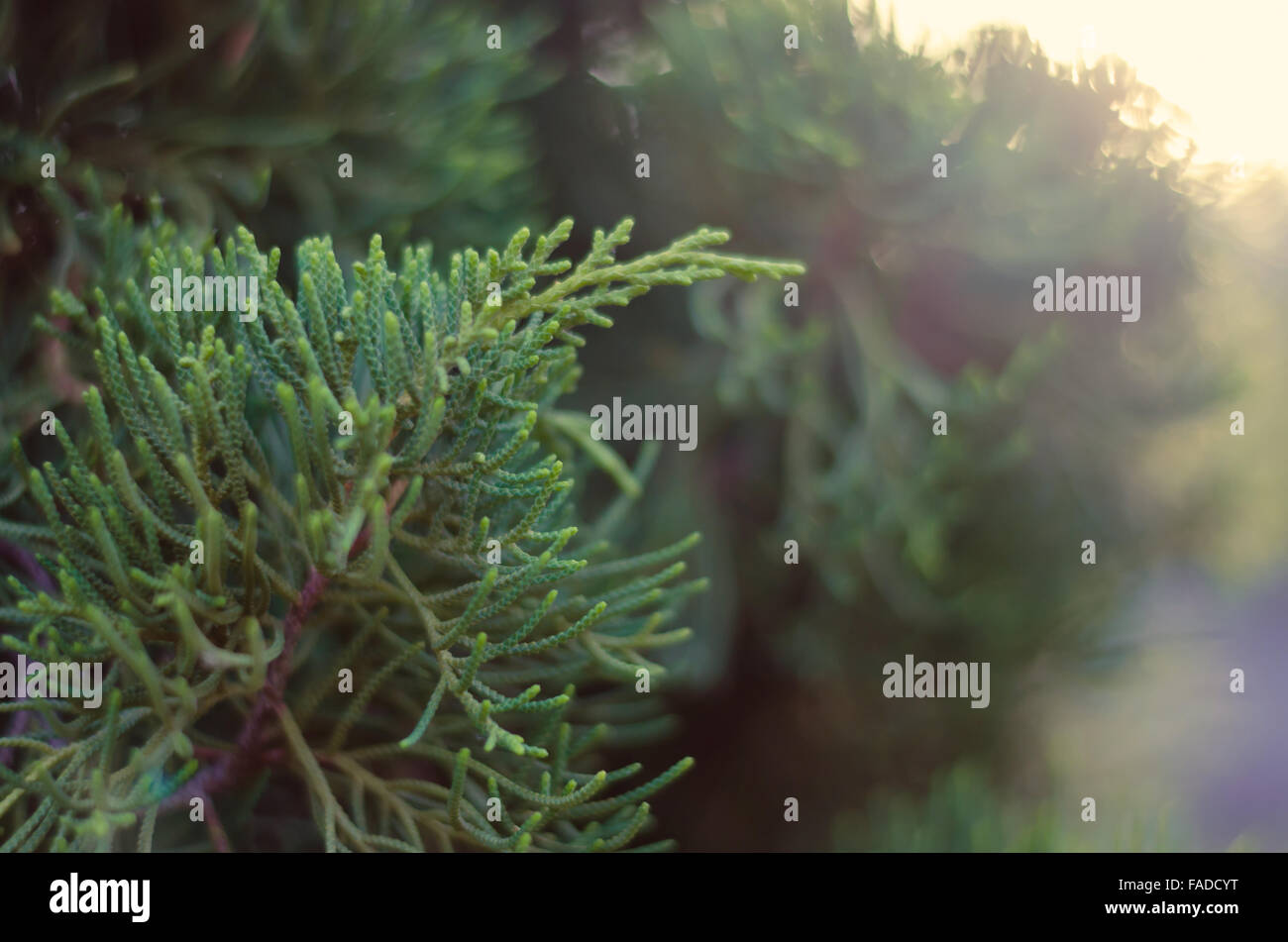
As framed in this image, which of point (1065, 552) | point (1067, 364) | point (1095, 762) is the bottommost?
point (1095, 762)

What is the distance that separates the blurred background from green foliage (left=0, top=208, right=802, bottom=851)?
229 mm

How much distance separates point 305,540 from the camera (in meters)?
0.41

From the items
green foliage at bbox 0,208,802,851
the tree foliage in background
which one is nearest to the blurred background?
the tree foliage in background

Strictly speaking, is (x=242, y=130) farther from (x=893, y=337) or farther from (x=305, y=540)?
(x=893, y=337)

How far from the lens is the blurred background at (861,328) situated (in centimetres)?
69

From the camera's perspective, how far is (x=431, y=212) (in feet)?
2.19

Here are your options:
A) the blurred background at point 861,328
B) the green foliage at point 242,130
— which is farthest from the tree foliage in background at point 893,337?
the green foliage at point 242,130

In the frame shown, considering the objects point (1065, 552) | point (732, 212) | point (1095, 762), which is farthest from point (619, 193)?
point (1095, 762)

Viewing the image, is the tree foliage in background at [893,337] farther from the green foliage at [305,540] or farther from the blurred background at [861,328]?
the green foliage at [305,540]

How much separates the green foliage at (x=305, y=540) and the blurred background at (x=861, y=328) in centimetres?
23

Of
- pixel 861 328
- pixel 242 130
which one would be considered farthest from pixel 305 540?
pixel 861 328
